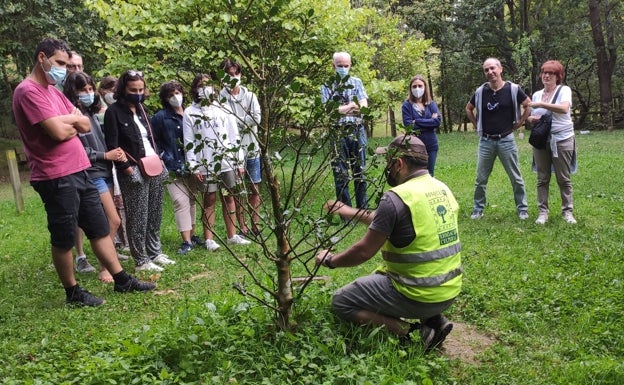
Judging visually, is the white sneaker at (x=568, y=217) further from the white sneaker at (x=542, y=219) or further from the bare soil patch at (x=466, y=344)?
the bare soil patch at (x=466, y=344)

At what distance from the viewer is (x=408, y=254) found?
3045 millimetres

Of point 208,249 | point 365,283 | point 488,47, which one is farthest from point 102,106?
point 488,47

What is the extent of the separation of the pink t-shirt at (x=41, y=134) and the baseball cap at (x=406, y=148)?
8.22ft

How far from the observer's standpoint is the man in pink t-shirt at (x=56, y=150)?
3.84 m

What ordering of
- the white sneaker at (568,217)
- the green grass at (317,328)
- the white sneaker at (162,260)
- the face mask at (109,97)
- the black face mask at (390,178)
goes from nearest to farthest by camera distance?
1. the green grass at (317,328)
2. the black face mask at (390,178)
3. the white sneaker at (162,260)
4. the face mask at (109,97)
5. the white sneaker at (568,217)

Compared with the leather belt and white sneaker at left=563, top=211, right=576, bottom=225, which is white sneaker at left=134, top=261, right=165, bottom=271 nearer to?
the leather belt

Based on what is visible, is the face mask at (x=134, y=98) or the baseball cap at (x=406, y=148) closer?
the baseball cap at (x=406, y=148)

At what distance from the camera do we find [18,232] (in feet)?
25.5

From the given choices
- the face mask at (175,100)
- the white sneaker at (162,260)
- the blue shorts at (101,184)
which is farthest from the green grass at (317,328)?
the face mask at (175,100)

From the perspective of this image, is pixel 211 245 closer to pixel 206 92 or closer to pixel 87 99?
pixel 87 99

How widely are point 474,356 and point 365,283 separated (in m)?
0.83

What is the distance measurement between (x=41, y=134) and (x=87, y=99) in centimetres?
115

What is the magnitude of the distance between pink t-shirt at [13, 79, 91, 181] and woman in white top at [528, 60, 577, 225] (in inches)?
194

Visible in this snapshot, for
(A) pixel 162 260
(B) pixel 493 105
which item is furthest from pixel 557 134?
(A) pixel 162 260
